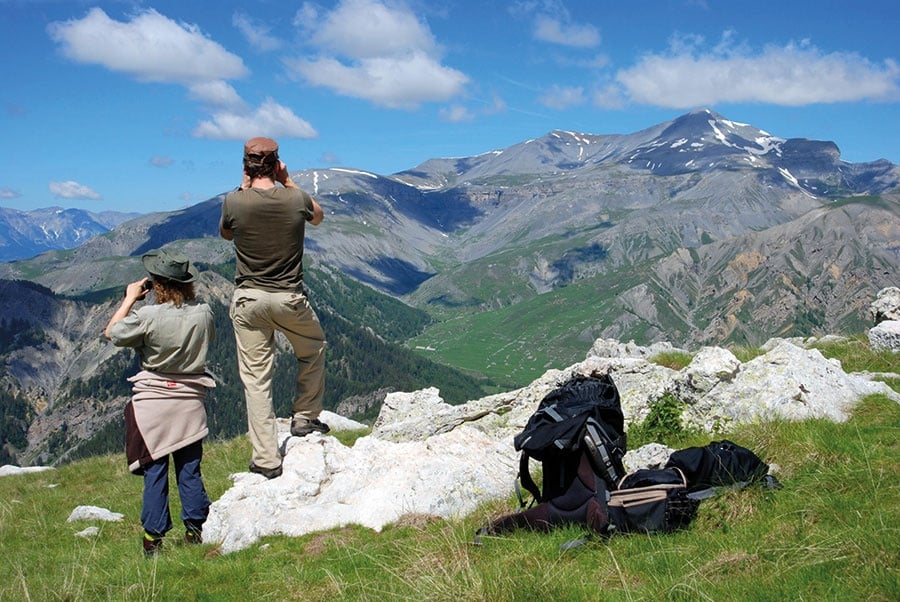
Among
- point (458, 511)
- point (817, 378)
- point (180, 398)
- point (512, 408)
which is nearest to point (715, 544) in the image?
point (458, 511)

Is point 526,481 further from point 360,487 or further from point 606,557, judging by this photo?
point 360,487

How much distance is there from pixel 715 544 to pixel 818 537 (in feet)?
3.18

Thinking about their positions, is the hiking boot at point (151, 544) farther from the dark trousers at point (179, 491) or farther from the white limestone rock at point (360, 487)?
the white limestone rock at point (360, 487)

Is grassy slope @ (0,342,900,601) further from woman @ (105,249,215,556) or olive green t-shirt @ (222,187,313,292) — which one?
olive green t-shirt @ (222,187,313,292)

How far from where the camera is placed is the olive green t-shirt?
10727 mm

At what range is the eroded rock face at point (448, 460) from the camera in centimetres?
989

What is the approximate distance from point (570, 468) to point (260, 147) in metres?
7.06

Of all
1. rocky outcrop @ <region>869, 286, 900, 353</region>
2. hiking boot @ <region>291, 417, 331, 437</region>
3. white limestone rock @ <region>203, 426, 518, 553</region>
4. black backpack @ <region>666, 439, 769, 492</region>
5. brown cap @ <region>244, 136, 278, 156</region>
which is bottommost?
white limestone rock @ <region>203, 426, 518, 553</region>

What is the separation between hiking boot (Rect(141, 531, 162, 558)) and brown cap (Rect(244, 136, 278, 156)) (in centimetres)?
609

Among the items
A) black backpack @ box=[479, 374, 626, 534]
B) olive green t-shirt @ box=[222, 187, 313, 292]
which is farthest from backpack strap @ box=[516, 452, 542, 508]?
olive green t-shirt @ box=[222, 187, 313, 292]

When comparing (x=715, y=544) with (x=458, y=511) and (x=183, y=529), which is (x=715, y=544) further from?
(x=183, y=529)

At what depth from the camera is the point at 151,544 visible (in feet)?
31.0

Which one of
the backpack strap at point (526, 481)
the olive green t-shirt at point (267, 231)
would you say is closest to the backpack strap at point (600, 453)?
the backpack strap at point (526, 481)

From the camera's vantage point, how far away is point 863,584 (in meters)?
5.21
